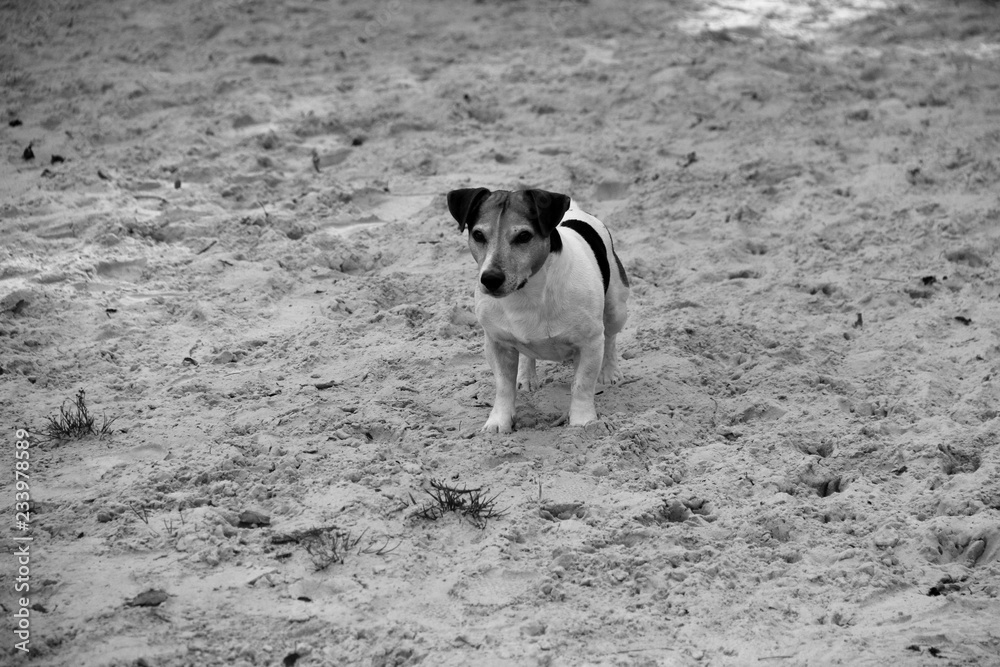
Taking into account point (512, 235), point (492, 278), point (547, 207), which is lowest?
point (492, 278)

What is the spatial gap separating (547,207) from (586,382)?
887 mm

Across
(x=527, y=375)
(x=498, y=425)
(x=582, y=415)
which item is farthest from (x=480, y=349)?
(x=582, y=415)

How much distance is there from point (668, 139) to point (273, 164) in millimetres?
3071

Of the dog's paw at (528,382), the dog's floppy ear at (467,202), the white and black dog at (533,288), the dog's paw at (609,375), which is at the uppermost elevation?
the dog's floppy ear at (467,202)

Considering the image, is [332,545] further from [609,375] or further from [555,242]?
[609,375]

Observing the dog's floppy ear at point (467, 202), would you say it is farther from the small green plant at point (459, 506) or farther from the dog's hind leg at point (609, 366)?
the small green plant at point (459, 506)

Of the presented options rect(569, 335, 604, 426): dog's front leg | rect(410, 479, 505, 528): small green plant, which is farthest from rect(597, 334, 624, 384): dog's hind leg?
rect(410, 479, 505, 528): small green plant

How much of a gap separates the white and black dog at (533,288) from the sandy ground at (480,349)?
29 centimetres

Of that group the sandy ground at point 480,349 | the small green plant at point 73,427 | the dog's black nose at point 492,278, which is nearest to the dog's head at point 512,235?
the dog's black nose at point 492,278

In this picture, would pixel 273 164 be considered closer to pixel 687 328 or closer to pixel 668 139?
pixel 668 139

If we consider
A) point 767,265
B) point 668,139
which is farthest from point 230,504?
point 668,139

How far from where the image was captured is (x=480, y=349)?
20.3 ft

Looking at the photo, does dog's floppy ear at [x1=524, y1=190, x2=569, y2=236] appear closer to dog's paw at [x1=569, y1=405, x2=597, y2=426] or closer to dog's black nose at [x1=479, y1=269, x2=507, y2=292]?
dog's black nose at [x1=479, y1=269, x2=507, y2=292]

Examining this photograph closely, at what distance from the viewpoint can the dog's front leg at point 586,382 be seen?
5367 millimetres
